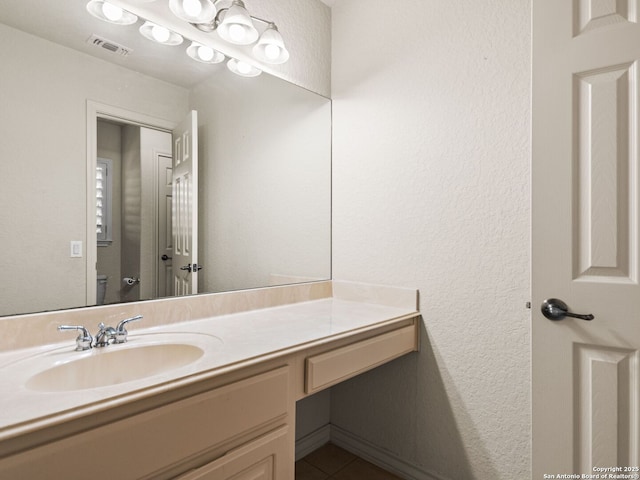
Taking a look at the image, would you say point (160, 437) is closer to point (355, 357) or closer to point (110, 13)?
point (355, 357)

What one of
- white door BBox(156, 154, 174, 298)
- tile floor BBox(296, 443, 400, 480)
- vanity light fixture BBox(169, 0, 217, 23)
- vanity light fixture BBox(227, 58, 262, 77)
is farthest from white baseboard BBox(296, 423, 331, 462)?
vanity light fixture BBox(169, 0, 217, 23)

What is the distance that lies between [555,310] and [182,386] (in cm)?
112

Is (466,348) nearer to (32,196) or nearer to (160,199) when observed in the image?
(160,199)

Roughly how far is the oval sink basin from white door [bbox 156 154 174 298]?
0.33 metres

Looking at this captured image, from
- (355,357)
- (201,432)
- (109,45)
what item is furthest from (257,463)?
(109,45)

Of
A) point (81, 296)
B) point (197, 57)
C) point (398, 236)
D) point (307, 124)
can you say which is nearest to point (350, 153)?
point (307, 124)

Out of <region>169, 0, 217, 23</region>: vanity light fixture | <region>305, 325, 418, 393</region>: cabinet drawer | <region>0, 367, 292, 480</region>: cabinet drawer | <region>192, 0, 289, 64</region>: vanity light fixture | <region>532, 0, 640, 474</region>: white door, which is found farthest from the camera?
<region>192, 0, 289, 64</region>: vanity light fixture

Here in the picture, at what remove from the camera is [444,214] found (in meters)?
1.60

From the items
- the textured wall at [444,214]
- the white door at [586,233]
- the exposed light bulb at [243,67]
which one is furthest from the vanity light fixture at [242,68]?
Answer: the white door at [586,233]

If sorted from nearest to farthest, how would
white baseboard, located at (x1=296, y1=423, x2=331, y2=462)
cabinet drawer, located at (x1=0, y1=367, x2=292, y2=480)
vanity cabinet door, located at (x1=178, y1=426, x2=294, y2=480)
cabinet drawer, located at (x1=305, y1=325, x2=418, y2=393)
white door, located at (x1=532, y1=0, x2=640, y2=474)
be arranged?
cabinet drawer, located at (x1=0, y1=367, x2=292, y2=480) → vanity cabinet door, located at (x1=178, y1=426, x2=294, y2=480) → white door, located at (x1=532, y1=0, x2=640, y2=474) → cabinet drawer, located at (x1=305, y1=325, x2=418, y2=393) → white baseboard, located at (x1=296, y1=423, x2=331, y2=462)

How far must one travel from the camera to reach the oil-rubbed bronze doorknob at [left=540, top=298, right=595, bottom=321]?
44.3 inches

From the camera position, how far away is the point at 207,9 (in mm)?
1396

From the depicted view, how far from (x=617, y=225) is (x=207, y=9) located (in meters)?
1.61

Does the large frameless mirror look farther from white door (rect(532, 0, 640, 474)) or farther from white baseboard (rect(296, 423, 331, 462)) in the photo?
white door (rect(532, 0, 640, 474))
